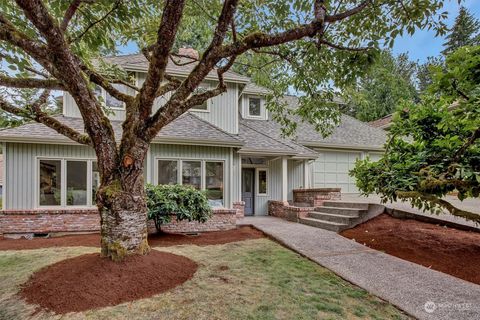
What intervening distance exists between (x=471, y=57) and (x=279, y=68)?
15.8 feet

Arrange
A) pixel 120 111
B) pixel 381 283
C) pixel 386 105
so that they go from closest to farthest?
pixel 381 283 → pixel 120 111 → pixel 386 105

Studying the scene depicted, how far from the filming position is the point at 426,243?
5934mm

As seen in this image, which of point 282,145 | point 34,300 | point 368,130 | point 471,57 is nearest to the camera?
point 471,57

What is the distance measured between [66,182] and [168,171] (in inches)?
122

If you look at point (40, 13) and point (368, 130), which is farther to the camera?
point (368, 130)

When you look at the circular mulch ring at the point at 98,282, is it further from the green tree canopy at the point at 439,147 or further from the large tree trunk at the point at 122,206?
the green tree canopy at the point at 439,147

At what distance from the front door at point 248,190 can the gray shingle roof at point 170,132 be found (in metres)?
3.05

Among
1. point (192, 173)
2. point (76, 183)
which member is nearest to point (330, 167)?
point (192, 173)

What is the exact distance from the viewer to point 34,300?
362 cm

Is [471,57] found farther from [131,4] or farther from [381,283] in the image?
[131,4]

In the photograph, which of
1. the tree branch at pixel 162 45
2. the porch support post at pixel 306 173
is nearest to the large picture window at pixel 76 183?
the tree branch at pixel 162 45

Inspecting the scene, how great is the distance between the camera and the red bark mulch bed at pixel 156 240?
676cm

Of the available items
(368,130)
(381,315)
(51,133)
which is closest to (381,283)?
(381,315)

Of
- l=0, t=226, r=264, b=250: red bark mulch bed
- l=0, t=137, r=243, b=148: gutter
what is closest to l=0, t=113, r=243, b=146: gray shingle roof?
l=0, t=137, r=243, b=148: gutter
